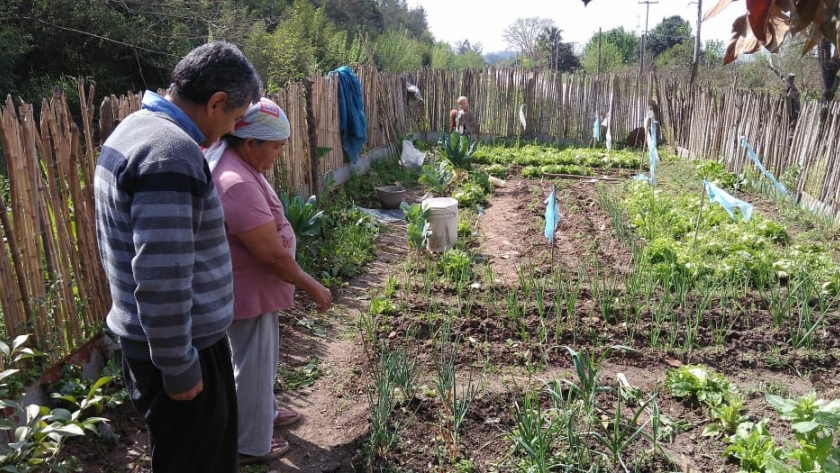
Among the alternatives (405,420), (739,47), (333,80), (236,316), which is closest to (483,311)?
(405,420)

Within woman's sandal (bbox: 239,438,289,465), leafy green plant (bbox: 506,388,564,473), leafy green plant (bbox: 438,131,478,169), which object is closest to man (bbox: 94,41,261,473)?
woman's sandal (bbox: 239,438,289,465)

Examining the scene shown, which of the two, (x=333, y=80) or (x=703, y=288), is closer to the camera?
(x=703, y=288)

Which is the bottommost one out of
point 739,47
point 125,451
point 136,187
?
point 125,451

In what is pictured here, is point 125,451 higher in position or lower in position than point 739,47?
lower

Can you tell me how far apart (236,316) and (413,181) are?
6.85 metres

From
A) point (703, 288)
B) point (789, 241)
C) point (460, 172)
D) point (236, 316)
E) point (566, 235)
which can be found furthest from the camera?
point (460, 172)

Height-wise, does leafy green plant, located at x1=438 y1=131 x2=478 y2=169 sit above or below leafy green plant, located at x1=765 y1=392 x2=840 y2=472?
above

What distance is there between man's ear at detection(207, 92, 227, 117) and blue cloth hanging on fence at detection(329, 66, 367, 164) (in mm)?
6514

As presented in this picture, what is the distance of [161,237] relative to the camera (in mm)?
1584

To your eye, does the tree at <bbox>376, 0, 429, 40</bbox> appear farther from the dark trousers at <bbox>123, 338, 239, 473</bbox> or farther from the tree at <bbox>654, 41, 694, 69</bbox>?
the dark trousers at <bbox>123, 338, 239, 473</bbox>

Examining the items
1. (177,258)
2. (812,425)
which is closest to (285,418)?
(177,258)

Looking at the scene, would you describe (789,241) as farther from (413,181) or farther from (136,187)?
(136,187)

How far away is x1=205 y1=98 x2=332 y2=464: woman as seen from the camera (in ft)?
7.89

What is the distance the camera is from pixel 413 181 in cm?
931
